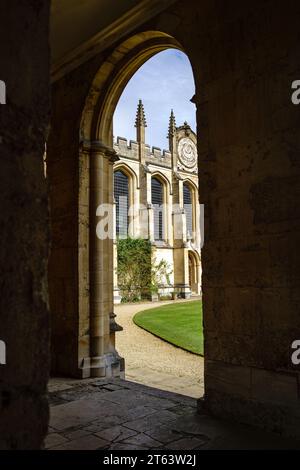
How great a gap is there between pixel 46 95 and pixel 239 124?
263cm

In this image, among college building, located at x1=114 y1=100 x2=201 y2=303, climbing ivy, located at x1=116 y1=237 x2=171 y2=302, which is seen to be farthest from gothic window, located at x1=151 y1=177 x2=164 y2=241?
climbing ivy, located at x1=116 y1=237 x2=171 y2=302

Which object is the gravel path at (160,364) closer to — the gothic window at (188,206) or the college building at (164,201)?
the college building at (164,201)

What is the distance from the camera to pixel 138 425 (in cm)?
347

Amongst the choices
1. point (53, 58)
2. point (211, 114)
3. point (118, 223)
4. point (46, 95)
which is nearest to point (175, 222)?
point (118, 223)

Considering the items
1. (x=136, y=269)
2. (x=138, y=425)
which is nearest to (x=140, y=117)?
(x=136, y=269)

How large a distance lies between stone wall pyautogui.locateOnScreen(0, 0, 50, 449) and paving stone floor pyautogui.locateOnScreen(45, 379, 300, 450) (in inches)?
76.3

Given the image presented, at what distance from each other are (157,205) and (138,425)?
972 inches

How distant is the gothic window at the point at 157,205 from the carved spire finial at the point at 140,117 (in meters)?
3.88

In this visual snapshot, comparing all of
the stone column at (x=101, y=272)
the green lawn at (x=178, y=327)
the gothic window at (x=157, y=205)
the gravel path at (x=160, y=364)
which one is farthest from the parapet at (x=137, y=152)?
the stone column at (x=101, y=272)

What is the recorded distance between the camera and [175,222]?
2789 centimetres

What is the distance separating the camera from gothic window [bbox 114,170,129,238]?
25078 mm

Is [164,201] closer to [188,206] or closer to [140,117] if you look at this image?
[188,206]

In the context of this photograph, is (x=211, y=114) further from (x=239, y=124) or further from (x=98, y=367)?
(x=98, y=367)

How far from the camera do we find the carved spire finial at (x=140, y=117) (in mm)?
27453
